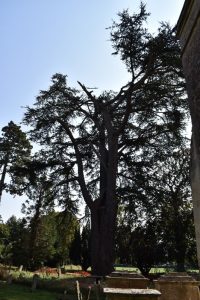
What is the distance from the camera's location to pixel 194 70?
7.36m

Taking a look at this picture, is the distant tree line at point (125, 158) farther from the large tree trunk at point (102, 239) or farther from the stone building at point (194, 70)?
the stone building at point (194, 70)

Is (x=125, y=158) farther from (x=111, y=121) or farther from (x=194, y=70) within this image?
(x=194, y=70)

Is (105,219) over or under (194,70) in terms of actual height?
under

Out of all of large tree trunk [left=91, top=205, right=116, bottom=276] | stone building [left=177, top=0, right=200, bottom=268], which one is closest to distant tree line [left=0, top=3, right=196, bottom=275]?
large tree trunk [left=91, top=205, right=116, bottom=276]

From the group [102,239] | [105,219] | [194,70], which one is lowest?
[102,239]

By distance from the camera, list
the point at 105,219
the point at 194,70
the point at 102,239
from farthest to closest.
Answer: the point at 105,219 < the point at 102,239 < the point at 194,70

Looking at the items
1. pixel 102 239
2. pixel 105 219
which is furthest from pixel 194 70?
pixel 102 239

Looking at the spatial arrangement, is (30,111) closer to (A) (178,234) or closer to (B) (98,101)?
(B) (98,101)

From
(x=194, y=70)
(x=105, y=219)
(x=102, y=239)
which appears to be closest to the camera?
(x=194, y=70)

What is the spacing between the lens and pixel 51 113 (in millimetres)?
21156

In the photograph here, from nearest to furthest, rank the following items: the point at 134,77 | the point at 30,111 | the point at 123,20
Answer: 1. the point at 123,20
2. the point at 134,77
3. the point at 30,111

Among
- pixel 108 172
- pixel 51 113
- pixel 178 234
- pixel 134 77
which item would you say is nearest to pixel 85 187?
pixel 108 172

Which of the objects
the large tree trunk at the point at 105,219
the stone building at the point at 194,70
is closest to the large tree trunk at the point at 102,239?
the large tree trunk at the point at 105,219

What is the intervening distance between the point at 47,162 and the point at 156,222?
29.0 ft
